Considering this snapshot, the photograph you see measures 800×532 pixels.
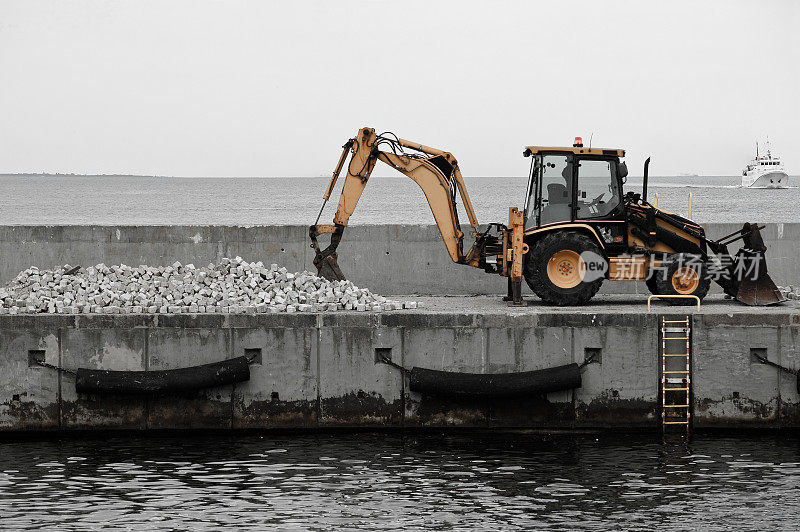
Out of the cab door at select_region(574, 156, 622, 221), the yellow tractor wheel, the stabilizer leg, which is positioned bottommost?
the stabilizer leg

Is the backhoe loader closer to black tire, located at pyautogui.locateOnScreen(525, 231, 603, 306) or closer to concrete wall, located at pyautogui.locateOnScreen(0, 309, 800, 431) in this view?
black tire, located at pyautogui.locateOnScreen(525, 231, 603, 306)

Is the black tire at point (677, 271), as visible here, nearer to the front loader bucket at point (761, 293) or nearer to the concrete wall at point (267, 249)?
the front loader bucket at point (761, 293)

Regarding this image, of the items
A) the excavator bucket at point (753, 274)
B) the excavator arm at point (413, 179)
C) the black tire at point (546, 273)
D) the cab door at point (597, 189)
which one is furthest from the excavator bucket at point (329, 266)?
the excavator bucket at point (753, 274)

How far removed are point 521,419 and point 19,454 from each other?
19.3 feet

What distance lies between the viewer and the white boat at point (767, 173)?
11938cm

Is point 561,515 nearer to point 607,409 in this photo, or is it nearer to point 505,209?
point 607,409

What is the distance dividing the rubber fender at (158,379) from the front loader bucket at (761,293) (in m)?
7.03

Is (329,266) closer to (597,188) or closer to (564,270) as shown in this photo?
(564,270)

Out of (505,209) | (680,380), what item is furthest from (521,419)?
(505,209)

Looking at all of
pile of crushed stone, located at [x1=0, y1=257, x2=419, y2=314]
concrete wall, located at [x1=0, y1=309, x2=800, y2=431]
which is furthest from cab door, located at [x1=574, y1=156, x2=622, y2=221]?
pile of crushed stone, located at [x1=0, y1=257, x2=419, y2=314]

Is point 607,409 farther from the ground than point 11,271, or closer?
closer

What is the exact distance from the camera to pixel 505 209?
276 ft

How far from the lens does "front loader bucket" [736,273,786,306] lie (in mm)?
15914

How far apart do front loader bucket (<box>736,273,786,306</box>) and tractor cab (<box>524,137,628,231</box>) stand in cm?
199
